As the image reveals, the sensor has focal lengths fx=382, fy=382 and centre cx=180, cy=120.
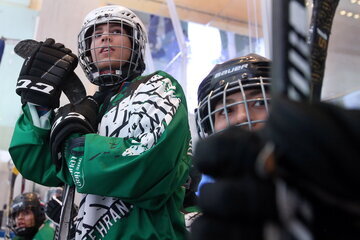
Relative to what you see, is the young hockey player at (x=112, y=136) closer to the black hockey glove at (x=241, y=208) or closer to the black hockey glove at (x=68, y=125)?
the black hockey glove at (x=68, y=125)

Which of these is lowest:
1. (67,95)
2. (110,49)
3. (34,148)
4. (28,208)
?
(28,208)

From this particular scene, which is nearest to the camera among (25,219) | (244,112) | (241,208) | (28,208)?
(241,208)

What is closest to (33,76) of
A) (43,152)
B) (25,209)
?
(43,152)

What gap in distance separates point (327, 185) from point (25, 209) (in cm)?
330

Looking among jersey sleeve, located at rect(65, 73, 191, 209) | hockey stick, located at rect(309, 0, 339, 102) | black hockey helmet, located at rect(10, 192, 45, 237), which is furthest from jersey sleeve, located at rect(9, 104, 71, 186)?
black hockey helmet, located at rect(10, 192, 45, 237)

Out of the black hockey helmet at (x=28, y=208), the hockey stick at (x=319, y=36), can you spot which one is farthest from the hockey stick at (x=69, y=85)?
the black hockey helmet at (x=28, y=208)

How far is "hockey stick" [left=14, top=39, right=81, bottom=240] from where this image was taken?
94 centimetres

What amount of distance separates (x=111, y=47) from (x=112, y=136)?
0.96ft

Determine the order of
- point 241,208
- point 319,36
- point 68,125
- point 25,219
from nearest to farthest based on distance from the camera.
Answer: point 241,208 < point 319,36 < point 68,125 < point 25,219

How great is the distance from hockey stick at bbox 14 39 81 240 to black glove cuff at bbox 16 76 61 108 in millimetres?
45

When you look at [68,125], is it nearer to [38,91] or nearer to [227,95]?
[38,91]

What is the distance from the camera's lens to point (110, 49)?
1.09m

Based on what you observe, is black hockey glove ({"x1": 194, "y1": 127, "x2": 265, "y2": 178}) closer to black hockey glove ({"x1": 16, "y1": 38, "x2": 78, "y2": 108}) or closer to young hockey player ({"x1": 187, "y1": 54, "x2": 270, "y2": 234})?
young hockey player ({"x1": 187, "y1": 54, "x2": 270, "y2": 234})

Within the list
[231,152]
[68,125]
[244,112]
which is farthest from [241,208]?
[68,125]
